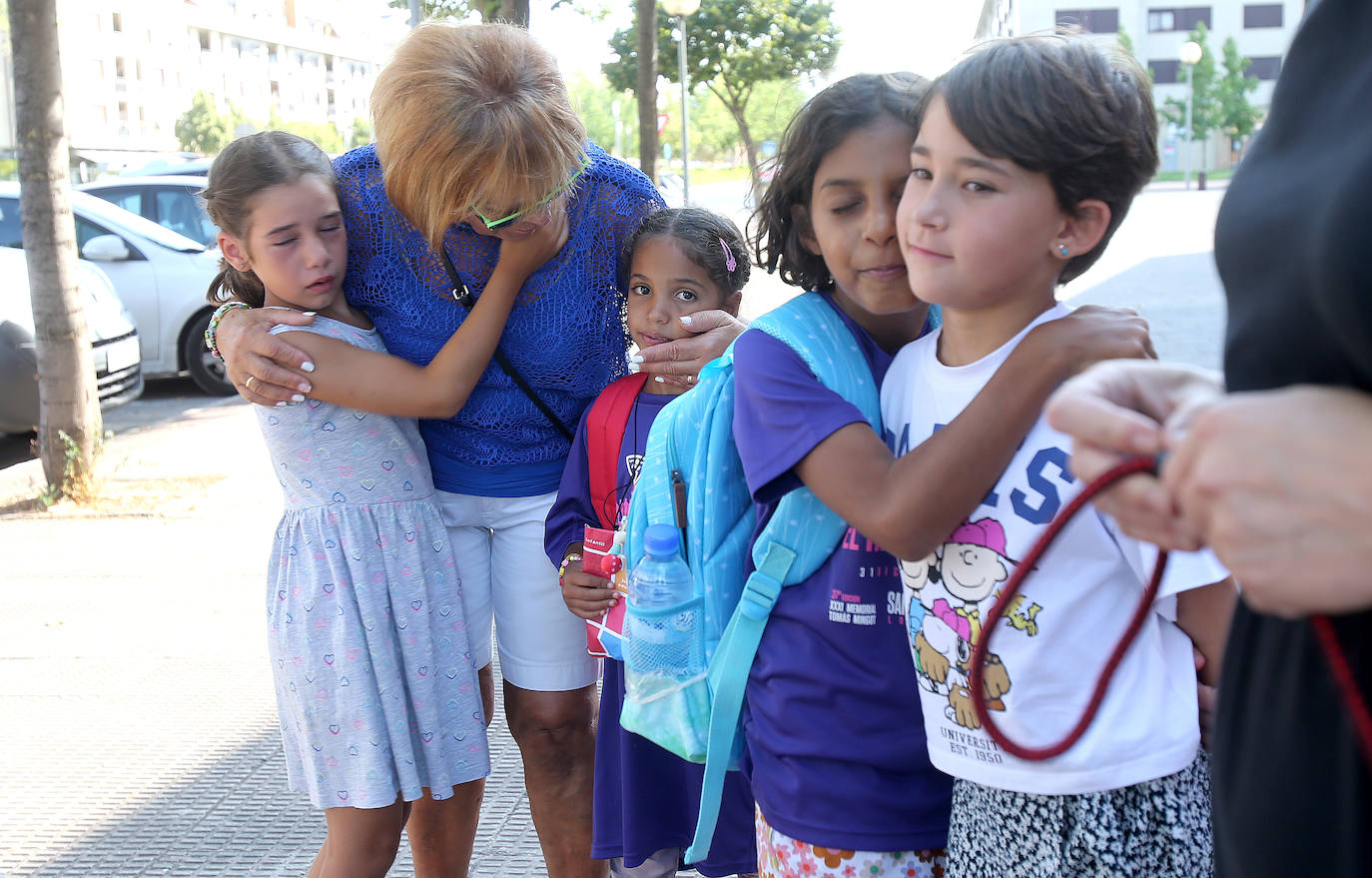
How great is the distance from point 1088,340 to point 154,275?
931 centimetres

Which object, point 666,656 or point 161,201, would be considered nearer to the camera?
point 666,656

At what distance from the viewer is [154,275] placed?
9.35 meters

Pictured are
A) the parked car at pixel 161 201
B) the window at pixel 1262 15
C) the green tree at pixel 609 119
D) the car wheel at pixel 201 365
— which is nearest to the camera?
the car wheel at pixel 201 365

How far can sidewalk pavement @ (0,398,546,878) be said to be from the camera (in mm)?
3031

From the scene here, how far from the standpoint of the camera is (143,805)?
10.7ft

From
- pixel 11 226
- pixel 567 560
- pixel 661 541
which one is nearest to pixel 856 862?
pixel 661 541

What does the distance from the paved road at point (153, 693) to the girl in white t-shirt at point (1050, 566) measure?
1.75 metres

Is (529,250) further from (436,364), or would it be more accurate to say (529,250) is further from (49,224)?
(49,224)

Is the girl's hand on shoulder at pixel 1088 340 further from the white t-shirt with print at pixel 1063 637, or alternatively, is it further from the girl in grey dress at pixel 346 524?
the girl in grey dress at pixel 346 524

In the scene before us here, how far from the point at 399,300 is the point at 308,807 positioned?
5.16 feet

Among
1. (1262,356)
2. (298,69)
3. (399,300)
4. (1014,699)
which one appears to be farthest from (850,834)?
(298,69)

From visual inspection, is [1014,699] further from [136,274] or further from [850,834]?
[136,274]

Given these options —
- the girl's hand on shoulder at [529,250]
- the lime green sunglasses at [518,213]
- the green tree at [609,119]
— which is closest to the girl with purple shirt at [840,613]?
the lime green sunglasses at [518,213]

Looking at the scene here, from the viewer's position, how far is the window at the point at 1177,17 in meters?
64.8
